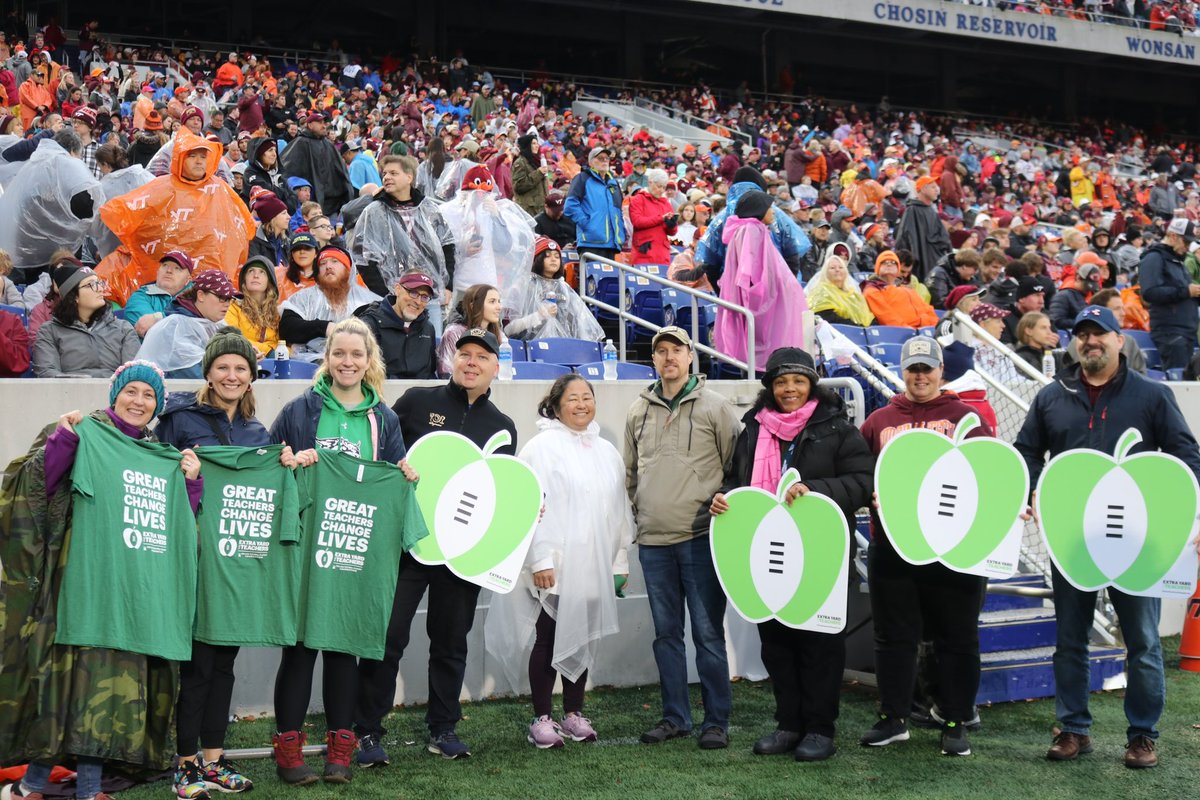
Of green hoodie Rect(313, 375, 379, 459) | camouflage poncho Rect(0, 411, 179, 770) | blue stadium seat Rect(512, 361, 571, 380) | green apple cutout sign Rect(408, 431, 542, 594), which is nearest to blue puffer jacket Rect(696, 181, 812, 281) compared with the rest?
blue stadium seat Rect(512, 361, 571, 380)

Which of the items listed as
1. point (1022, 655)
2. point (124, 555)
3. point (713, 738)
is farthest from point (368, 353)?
point (1022, 655)

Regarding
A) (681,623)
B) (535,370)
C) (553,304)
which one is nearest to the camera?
(681,623)

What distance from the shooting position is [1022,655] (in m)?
6.84

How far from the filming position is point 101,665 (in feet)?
15.1

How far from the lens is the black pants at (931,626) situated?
5602 mm

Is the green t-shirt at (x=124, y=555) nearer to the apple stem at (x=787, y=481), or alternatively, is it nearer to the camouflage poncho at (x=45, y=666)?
the camouflage poncho at (x=45, y=666)

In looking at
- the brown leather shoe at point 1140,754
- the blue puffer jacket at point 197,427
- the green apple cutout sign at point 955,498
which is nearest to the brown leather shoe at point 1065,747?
the brown leather shoe at point 1140,754

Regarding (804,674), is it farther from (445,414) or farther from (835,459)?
(445,414)

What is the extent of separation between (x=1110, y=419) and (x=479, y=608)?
10.3ft

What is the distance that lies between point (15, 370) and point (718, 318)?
4664 millimetres

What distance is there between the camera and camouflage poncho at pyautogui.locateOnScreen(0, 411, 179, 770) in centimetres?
454

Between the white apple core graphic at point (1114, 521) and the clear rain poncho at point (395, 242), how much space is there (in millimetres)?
4208

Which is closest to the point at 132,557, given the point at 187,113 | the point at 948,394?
the point at 948,394

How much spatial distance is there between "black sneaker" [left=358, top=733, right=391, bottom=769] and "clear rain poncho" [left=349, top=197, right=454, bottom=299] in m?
3.50
